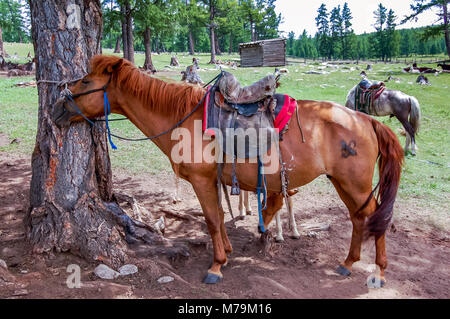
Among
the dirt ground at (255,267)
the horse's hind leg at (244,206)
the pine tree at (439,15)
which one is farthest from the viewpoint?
the pine tree at (439,15)

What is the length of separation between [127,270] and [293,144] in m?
2.43

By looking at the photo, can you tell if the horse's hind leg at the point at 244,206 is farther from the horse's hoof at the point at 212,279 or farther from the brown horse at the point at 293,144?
the horse's hoof at the point at 212,279

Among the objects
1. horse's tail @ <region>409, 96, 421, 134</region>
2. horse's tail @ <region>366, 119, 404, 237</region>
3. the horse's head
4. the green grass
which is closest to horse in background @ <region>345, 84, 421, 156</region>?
horse's tail @ <region>409, 96, 421, 134</region>

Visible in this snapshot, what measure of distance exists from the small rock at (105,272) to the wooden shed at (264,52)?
109ft

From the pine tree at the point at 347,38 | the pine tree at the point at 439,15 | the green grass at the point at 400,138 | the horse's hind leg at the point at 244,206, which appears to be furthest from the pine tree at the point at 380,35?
the horse's hind leg at the point at 244,206

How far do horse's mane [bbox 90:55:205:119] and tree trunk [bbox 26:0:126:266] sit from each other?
60cm

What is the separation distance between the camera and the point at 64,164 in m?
4.14

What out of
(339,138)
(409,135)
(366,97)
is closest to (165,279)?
(339,138)

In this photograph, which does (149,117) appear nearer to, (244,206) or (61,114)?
(61,114)

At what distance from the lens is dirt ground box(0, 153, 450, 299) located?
355 cm

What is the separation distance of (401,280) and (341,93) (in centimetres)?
1602

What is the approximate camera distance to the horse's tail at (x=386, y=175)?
3814 mm

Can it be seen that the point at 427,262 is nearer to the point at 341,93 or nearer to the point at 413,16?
the point at 341,93

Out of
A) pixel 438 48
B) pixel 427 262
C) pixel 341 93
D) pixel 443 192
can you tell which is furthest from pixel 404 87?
pixel 438 48
